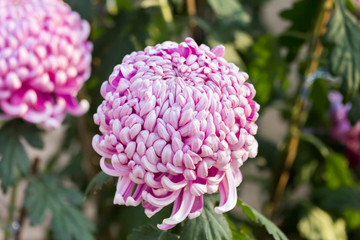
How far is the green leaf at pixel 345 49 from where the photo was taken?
0.92 metres

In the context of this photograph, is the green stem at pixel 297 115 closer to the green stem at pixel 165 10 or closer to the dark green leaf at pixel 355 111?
the dark green leaf at pixel 355 111

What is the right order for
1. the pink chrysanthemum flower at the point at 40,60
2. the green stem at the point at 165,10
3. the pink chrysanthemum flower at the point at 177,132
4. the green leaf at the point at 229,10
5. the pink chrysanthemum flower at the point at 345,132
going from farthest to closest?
1. the pink chrysanthemum flower at the point at 345,132
2. the green stem at the point at 165,10
3. the green leaf at the point at 229,10
4. the pink chrysanthemum flower at the point at 40,60
5. the pink chrysanthemum flower at the point at 177,132

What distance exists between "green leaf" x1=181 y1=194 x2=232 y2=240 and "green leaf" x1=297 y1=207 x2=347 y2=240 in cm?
73

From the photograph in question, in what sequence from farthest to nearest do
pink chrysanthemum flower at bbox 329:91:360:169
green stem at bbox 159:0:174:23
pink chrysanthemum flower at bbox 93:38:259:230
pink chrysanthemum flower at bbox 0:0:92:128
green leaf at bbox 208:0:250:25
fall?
pink chrysanthemum flower at bbox 329:91:360:169 → green stem at bbox 159:0:174:23 → green leaf at bbox 208:0:250:25 → pink chrysanthemum flower at bbox 0:0:92:128 → pink chrysanthemum flower at bbox 93:38:259:230

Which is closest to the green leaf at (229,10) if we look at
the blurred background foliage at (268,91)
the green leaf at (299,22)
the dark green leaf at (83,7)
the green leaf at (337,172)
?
the blurred background foliage at (268,91)

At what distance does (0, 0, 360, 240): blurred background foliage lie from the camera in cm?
98

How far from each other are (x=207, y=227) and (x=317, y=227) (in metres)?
0.77

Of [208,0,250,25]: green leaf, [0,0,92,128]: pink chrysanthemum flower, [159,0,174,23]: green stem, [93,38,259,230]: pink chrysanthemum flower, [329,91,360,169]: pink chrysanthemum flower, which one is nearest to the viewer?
[93,38,259,230]: pink chrysanthemum flower

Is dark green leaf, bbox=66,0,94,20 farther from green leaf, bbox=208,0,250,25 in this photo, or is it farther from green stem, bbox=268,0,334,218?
green stem, bbox=268,0,334,218

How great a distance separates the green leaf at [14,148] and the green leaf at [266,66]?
0.48m

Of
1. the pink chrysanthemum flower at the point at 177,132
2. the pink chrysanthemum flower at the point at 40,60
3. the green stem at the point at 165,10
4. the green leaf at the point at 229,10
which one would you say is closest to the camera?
the pink chrysanthemum flower at the point at 177,132

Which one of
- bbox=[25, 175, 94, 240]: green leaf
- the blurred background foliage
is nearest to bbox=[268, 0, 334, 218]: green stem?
the blurred background foliage

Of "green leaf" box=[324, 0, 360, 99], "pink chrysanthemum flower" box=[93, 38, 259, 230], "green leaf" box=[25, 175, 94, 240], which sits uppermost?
"pink chrysanthemum flower" box=[93, 38, 259, 230]

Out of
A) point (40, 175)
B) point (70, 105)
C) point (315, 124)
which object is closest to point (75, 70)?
point (70, 105)
